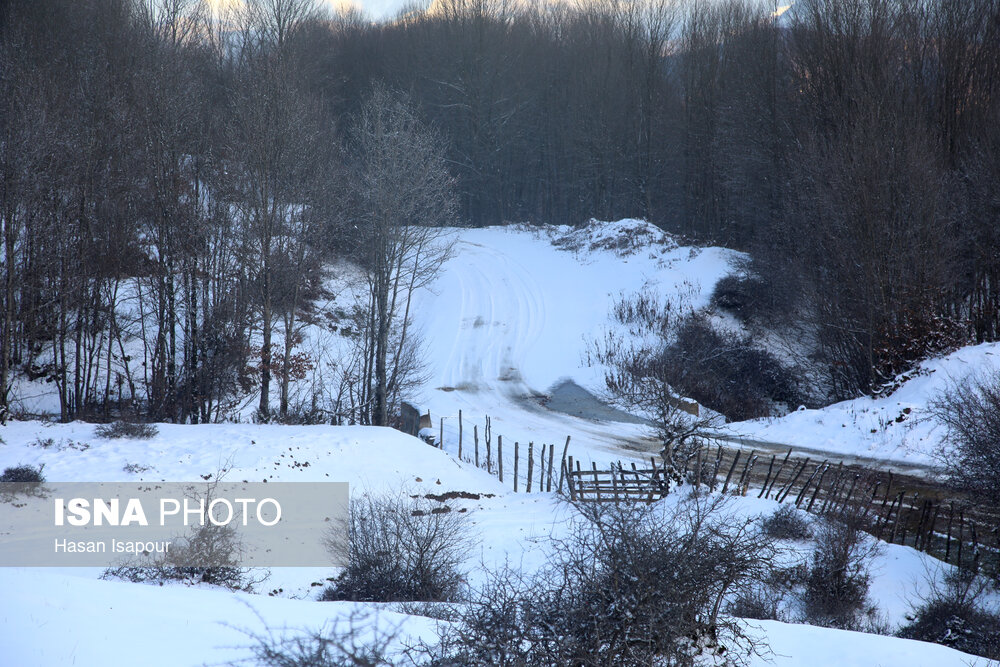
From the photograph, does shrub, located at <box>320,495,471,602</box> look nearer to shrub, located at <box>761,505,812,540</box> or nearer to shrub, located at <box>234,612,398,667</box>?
shrub, located at <box>234,612,398,667</box>

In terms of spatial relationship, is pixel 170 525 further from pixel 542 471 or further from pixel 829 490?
pixel 829 490

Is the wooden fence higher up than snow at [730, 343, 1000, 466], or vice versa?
snow at [730, 343, 1000, 466]

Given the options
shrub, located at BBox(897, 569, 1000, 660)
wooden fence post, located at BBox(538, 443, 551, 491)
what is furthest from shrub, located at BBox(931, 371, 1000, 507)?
Answer: wooden fence post, located at BBox(538, 443, 551, 491)

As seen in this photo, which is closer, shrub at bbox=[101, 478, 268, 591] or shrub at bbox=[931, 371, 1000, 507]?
shrub at bbox=[101, 478, 268, 591]

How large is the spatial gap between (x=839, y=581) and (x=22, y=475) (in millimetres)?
14399

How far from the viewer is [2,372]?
584 inches

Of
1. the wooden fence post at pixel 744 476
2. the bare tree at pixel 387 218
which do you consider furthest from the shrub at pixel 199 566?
the bare tree at pixel 387 218

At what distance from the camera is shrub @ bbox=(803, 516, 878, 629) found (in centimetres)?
1026

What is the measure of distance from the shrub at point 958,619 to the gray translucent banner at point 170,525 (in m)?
9.00

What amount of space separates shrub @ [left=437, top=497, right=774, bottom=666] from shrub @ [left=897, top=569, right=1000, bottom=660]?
3875 millimetres

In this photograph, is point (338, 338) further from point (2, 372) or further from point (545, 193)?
point (545, 193)

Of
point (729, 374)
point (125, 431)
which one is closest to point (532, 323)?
point (729, 374)

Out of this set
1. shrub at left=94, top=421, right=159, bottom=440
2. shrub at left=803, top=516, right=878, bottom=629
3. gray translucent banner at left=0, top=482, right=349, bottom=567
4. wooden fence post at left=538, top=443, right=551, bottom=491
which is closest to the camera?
gray translucent banner at left=0, top=482, right=349, bottom=567

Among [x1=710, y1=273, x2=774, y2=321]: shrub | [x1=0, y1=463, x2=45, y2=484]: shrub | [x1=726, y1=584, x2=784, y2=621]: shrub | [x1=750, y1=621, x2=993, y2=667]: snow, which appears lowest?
[x1=726, y1=584, x2=784, y2=621]: shrub
